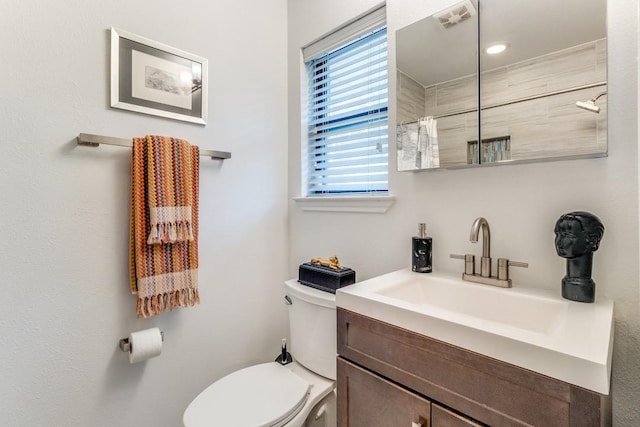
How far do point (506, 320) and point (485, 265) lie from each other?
0.61 ft

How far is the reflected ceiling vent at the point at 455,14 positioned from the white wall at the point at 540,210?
0.29 feet

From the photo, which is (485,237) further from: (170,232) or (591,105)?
(170,232)

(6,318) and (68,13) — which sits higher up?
(68,13)

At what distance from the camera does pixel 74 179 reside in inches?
43.3

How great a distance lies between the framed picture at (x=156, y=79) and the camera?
1179 millimetres

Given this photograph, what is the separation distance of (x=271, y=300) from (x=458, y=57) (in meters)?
1.50

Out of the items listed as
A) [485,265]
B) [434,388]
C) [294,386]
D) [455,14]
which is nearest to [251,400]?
[294,386]

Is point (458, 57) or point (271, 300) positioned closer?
point (458, 57)

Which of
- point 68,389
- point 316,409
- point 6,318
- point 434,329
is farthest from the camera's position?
point 316,409

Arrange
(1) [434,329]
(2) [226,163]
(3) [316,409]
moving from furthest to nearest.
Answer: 1. (2) [226,163]
2. (3) [316,409]
3. (1) [434,329]

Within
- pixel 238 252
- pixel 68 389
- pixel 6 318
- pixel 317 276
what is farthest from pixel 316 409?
pixel 6 318

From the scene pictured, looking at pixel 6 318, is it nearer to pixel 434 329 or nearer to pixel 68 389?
pixel 68 389

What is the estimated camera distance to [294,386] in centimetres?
119

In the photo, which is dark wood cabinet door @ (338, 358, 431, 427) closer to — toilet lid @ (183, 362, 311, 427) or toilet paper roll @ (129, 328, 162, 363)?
toilet lid @ (183, 362, 311, 427)
